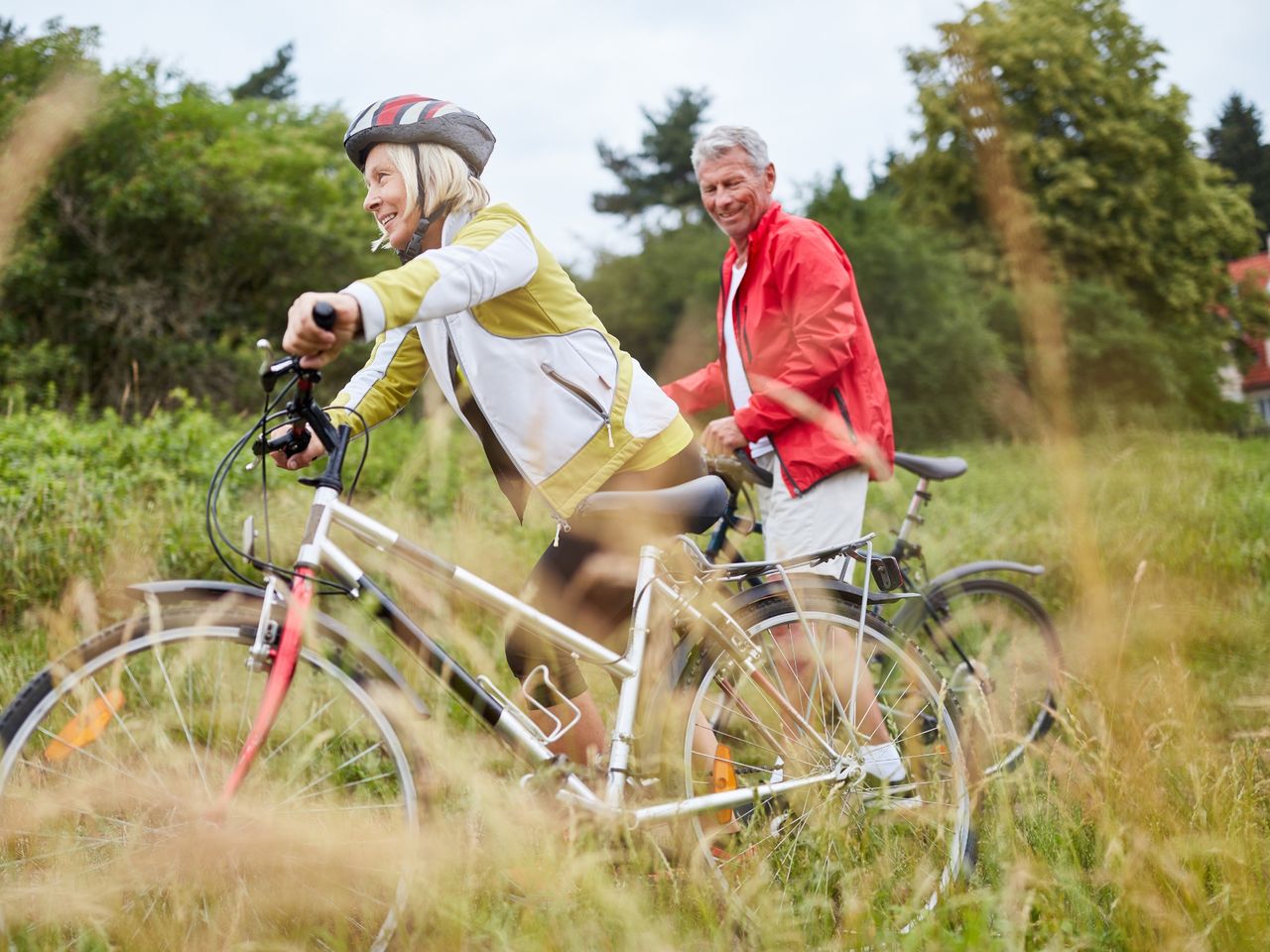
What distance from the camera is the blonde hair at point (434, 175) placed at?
2.47m

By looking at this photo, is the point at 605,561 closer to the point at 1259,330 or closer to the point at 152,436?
the point at 152,436

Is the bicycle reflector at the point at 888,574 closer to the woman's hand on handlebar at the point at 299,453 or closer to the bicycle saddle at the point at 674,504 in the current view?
the bicycle saddle at the point at 674,504

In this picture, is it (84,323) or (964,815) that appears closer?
(964,815)

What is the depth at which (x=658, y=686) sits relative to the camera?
2680 millimetres

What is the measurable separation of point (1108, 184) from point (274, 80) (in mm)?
29796

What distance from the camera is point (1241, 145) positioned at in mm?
57781

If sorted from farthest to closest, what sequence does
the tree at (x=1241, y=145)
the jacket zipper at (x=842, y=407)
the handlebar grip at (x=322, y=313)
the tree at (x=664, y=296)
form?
the tree at (x=1241, y=145)
the tree at (x=664, y=296)
the jacket zipper at (x=842, y=407)
the handlebar grip at (x=322, y=313)

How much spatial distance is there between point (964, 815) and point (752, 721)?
0.61 m

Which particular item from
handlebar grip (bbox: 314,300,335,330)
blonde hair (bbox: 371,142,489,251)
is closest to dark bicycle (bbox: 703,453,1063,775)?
blonde hair (bbox: 371,142,489,251)

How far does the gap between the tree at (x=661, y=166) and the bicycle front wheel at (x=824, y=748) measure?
37.6m

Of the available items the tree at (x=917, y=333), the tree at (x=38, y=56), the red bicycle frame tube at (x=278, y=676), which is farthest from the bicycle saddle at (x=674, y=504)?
the tree at (x=917, y=333)

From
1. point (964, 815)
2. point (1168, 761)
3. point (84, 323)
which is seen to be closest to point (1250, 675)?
point (1168, 761)

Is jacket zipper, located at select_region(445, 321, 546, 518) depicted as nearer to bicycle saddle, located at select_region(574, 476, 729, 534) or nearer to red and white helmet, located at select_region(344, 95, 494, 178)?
bicycle saddle, located at select_region(574, 476, 729, 534)

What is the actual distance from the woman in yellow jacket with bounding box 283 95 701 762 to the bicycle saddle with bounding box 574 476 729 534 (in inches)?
1.9
